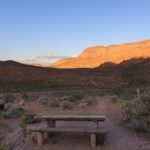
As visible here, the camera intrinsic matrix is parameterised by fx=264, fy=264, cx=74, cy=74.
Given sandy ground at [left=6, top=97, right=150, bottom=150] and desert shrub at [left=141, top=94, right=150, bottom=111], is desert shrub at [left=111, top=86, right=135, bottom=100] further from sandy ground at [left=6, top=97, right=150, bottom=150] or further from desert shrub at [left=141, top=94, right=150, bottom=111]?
sandy ground at [left=6, top=97, right=150, bottom=150]

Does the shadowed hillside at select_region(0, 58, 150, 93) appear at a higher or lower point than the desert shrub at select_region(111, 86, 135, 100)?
higher

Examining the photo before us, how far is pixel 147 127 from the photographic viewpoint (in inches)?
308

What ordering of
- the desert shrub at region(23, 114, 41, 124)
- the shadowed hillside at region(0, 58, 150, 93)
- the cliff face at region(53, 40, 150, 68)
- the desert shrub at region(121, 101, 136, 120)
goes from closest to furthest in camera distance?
the desert shrub at region(121, 101, 136, 120)
the desert shrub at region(23, 114, 41, 124)
the shadowed hillside at region(0, 58, 150, 93)
the cliff face at region(53, 40, 150, 68)

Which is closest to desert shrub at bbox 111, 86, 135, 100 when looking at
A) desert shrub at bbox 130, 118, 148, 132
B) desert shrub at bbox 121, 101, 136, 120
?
desert shrub at bbox 121, 101, 136, 120

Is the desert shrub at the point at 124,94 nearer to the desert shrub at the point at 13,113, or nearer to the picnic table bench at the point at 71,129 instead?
the desert shrub at the point at 13,113

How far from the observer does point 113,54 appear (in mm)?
79500

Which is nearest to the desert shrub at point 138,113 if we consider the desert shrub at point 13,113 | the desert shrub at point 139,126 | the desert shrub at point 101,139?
the desert shrub at point 139,126

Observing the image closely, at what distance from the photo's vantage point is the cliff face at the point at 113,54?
7169 centimetres

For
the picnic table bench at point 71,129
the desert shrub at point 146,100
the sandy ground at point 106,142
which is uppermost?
the desert shrub at point 146,100

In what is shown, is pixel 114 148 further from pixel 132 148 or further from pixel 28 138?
pixel 28 138

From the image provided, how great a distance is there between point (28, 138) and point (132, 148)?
2727mm

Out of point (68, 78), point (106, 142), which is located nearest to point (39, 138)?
point (106, 142)

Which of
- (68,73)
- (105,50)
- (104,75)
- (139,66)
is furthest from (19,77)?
(105,50)

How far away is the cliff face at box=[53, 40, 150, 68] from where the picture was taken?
71688 mm
